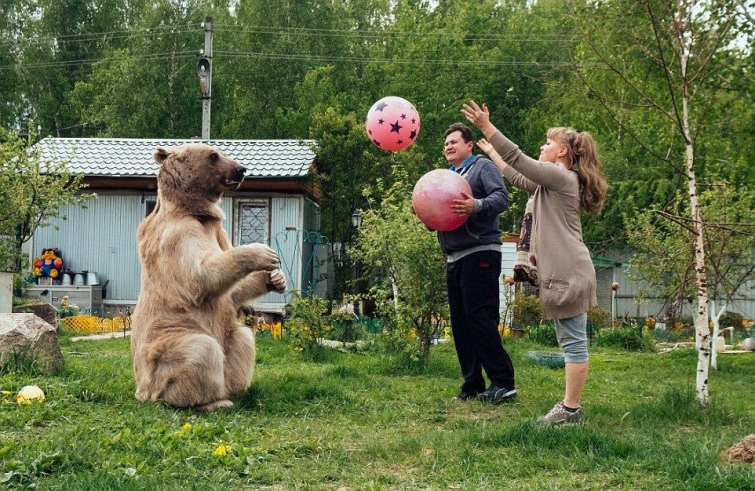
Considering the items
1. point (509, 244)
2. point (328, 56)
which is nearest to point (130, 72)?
point (328, 56)

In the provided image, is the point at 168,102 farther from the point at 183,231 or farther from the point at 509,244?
the point at 183,231

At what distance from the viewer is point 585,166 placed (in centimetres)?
559

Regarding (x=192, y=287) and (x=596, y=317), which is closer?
(x=192, y=287)

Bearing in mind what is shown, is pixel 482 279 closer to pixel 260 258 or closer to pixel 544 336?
pixel 260 258

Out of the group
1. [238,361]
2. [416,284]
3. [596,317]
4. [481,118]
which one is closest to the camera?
[481,118]

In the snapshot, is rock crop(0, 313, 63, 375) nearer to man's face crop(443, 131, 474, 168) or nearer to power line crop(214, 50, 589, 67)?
man's face crop(443, 131, 474, 168)

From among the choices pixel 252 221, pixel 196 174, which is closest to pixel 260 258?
pixel 196 174

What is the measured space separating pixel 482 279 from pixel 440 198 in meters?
0.77

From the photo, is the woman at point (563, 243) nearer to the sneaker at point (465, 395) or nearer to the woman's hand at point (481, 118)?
the woman's hand at point (481, 118)

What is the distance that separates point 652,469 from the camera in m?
4.18

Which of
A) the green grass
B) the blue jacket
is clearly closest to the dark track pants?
the blue jacket

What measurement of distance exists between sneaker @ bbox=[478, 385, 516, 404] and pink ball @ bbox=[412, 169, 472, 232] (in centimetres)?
135

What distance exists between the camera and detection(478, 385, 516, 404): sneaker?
6.36 m

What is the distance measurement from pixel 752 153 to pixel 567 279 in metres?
4.80
